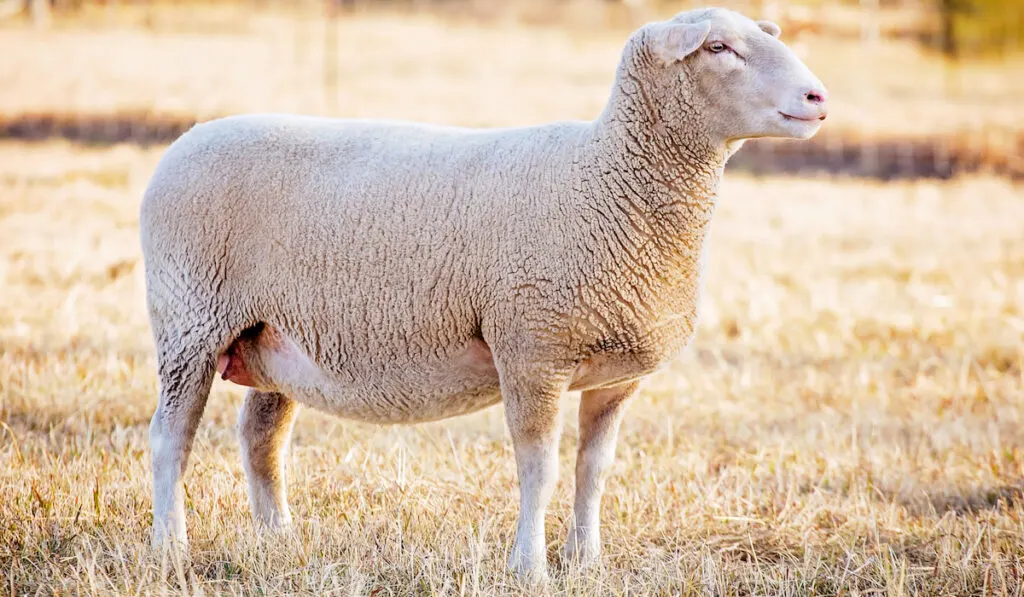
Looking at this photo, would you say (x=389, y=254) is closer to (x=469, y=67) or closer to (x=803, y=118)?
(x=803, y=118)

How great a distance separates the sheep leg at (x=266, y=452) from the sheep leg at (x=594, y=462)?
46.1 inches

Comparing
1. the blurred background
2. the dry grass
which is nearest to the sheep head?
the dry grass

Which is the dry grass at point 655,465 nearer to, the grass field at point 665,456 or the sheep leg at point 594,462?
the grass field at point 665,456

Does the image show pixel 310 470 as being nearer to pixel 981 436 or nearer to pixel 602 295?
pixel 602 295

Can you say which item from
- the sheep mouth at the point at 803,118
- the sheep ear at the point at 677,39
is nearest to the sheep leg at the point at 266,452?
the sheep ear at the point at 677,39

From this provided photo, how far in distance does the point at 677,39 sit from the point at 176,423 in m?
2.33

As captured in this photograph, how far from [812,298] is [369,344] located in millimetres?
5737

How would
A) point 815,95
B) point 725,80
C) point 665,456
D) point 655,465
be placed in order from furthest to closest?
point 665,456 < point 655,465 < point 725,80 < point 815,95

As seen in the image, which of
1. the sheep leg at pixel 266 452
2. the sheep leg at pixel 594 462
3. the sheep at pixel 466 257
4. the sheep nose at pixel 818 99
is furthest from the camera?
the sheep leg at pixel 266 452

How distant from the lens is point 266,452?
4.77 m

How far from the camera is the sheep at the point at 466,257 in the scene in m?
3.98

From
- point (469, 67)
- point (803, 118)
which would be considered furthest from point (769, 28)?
point (469, 67)

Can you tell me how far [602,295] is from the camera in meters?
3.97

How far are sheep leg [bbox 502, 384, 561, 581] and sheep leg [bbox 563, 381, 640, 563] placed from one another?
0.27 metres
